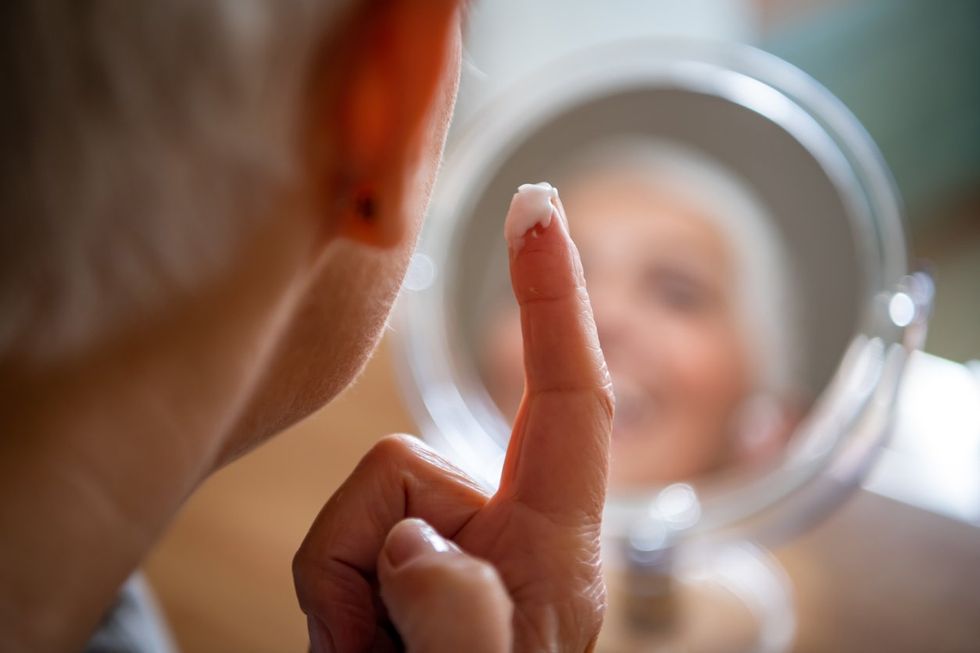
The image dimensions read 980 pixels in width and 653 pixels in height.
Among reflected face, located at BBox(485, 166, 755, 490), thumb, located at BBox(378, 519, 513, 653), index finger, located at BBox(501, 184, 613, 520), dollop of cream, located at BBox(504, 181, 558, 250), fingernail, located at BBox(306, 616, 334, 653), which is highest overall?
reflected face, located at BBox(485, 166, 755, 490)

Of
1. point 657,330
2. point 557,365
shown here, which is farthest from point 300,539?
point 557,365

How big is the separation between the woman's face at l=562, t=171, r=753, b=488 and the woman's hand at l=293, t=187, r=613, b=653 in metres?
0.29

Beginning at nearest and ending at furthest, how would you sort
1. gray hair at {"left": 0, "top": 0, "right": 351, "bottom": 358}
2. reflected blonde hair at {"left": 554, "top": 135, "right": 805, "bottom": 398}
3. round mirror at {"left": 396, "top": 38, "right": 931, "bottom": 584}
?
1. gray hair at {"left": 0, "top": 0, "right": 351, "bottom": 358}
2. round mirror at {"left": 396, "top": 38, "right": 931, "bottom": 584}
3. reflected blonde hair at {"left": 554, "top": 135, "right": 805, "bottom": 398}

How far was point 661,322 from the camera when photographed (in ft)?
2.08

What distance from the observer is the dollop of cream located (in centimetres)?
28

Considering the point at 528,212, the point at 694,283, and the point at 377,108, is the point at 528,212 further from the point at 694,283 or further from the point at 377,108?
the point at 694,283

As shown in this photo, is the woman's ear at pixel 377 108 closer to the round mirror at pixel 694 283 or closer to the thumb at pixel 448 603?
the thumb at pixel 448 603

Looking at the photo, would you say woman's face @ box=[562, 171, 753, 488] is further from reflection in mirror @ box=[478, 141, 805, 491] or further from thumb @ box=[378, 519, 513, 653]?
thumb @ box=[378, 519, 513, 653]

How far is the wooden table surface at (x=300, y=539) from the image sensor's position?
0.57 metres

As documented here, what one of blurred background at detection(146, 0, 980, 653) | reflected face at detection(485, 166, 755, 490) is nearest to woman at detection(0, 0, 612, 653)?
blurred background at detection(146, 0, 980, 653)

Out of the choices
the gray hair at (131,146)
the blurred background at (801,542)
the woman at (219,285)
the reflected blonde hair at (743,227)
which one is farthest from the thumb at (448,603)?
the reflected blonde hair at (743,227)

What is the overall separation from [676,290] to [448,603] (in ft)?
1.52

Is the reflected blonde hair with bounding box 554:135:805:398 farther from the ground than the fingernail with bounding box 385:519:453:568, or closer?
farther from the ground

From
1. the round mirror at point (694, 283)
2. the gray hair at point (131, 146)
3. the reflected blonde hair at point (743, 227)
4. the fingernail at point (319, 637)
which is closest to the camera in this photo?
the gray hair at point (131, 146)
